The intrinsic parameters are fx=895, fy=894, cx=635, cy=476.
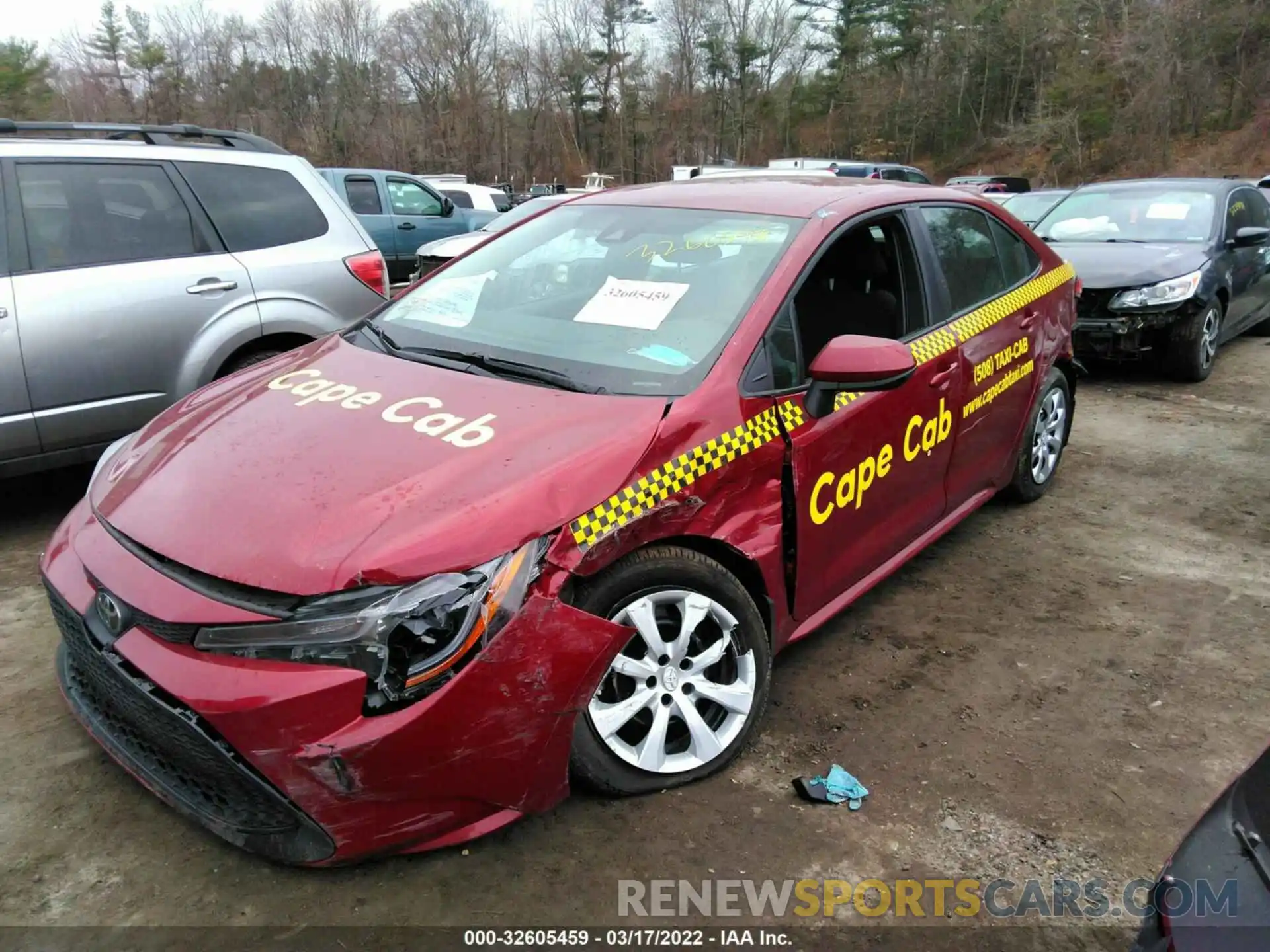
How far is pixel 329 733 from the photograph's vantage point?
190 cm

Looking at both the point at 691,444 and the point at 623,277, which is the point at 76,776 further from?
the point at 623,277

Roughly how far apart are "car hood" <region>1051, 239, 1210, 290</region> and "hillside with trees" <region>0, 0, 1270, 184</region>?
34.1 metres

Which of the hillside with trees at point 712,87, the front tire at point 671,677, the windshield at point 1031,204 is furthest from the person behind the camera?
the hillside with trees at point 712,87

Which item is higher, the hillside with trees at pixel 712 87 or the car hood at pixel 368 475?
the hillside with trees at pixel 712 87

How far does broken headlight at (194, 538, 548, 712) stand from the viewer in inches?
75.9

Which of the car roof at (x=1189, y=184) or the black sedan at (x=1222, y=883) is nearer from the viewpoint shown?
the black sedan at (x=1222, y=883)

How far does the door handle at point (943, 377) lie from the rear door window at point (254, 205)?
11.5 feet

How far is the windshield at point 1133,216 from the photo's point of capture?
7.48 m

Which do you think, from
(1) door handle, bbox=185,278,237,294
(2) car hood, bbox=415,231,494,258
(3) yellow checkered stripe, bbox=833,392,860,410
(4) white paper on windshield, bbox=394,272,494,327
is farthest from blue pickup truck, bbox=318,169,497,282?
(3) yellow checkered stripe, bbox=833,392,860,410

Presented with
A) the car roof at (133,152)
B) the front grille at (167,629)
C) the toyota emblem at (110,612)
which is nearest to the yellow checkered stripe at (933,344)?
the front grille at (167,629)

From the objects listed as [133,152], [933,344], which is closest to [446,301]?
[933,344]

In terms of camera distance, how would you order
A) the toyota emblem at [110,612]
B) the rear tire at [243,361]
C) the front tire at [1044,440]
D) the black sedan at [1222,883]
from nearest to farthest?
the black sedan at [1222,883] < the toyota emblem at [110,612] < the front tire at [1044,440] < the rear tire at [243,361]

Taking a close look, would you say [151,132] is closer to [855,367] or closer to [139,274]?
[139,274]

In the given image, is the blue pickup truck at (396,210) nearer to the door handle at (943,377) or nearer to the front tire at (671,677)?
the door handle at (943,377)
